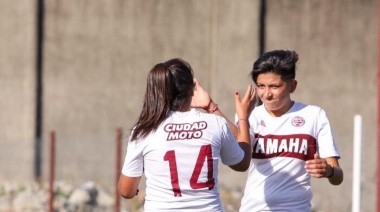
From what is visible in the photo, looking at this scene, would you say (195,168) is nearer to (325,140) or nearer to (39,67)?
(325,140)

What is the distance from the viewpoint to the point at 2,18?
49.6ft

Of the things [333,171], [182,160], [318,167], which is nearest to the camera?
[182,160]

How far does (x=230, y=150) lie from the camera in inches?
187

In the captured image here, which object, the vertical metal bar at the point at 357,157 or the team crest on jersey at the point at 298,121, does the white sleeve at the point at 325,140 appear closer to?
the team crest on jersey at the point at 298,121

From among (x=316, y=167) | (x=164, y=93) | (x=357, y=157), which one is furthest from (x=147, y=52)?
(x=164, y=93)

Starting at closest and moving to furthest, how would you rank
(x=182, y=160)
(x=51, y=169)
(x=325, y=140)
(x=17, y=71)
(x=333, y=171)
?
(x=182, y=160) < (x=333, y=171) < (x=325, y=140) < (x=51, y=169) < (x=17, y=71)

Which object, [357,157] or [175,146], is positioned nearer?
[175,146]

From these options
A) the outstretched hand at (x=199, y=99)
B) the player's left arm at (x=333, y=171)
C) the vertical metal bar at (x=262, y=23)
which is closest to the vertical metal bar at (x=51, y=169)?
the vertical metal bar at (x=262, y=23)

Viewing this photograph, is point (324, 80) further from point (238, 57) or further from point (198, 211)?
point (198, 211)

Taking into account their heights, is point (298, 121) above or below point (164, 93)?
below

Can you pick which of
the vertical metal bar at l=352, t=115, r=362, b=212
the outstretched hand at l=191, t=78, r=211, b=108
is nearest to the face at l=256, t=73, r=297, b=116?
the outstretched hand at l=191, t=78, r=211, b=108

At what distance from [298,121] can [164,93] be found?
929 mm

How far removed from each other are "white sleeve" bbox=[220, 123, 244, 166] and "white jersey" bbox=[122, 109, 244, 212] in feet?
0.07

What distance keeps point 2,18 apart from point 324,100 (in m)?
4.95
